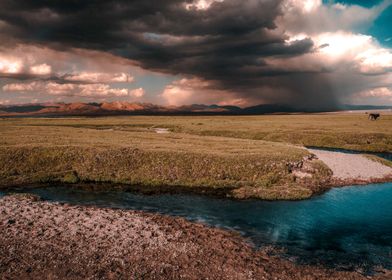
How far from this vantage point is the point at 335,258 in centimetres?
2128

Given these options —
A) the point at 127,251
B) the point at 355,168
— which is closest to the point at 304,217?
the point at 127,251

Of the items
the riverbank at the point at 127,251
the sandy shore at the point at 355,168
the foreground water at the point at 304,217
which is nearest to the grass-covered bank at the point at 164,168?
the sandy shore at the point at 355,168

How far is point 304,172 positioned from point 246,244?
2640cm

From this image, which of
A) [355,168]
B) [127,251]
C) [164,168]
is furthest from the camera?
[355,168]

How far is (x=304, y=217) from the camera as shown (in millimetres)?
29422

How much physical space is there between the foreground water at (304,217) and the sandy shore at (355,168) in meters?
4.84

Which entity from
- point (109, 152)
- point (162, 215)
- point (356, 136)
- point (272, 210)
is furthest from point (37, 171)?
point (356, 136)

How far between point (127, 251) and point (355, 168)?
141 ft

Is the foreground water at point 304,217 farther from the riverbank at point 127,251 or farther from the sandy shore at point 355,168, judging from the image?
the sandy shore at point 355,168

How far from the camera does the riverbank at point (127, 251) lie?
18359 millimetres

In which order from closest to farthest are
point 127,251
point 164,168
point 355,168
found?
point 127,251
point 164,168
point 355,168

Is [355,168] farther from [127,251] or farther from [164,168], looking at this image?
[127,251]

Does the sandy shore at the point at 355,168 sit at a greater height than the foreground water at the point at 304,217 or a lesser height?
greater

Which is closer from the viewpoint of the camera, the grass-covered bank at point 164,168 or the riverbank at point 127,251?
the riverbank at point 127,251
